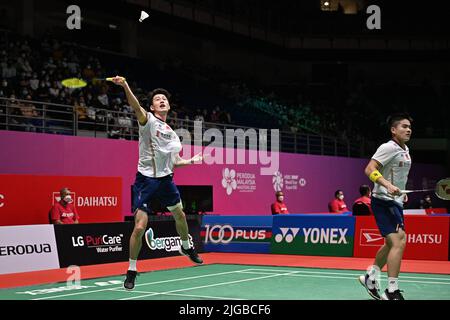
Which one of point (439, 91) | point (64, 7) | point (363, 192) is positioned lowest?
point (363, 192)

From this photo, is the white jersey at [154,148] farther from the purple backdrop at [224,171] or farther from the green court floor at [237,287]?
the purple backdrop at [224,171]

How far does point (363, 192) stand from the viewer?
16.7m

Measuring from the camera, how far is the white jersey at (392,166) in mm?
7988

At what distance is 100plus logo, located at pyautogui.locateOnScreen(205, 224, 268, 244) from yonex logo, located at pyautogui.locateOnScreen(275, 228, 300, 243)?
0.51 m

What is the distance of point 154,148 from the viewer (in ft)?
27.3

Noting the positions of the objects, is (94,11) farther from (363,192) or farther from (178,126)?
(363,192)

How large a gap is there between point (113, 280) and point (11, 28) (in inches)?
694

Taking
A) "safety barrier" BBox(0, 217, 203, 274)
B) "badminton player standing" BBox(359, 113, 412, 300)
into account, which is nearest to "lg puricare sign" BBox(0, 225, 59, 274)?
"safety barrier" BBox(0, 217, 203, 274)

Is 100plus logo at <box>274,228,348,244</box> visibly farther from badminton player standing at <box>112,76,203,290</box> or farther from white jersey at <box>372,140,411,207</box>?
badminton player standing at <box>112,76,203,290</box>

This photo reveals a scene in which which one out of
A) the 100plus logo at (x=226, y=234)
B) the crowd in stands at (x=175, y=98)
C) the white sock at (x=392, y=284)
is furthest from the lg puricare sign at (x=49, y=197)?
the white sock at (x=392, y=284)

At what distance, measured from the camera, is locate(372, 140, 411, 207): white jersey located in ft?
26.2

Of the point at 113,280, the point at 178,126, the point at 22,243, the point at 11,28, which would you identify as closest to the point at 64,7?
the point at 11,28

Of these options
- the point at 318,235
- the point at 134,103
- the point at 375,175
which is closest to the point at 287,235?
the point at 318,235

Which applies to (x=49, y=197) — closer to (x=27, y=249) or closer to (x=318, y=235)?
(x=27, y=249)
